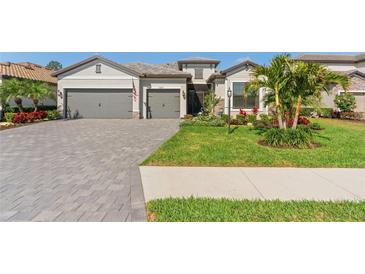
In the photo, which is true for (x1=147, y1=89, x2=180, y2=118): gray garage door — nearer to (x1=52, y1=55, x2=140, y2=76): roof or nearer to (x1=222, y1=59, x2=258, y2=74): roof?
(x1=52, y1=55, x2=140, y2=76): roof

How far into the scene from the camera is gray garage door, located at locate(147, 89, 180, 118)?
22.1 meters

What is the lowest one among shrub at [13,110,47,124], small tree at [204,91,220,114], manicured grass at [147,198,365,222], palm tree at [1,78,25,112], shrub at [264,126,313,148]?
manicured grass at [147,198,365,222]

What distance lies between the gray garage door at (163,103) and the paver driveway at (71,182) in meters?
12.8

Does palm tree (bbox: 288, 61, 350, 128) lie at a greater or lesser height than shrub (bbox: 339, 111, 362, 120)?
greater

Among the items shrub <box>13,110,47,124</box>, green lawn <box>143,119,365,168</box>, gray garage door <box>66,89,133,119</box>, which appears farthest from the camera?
gray garage door <box>66,89,133,119</box>

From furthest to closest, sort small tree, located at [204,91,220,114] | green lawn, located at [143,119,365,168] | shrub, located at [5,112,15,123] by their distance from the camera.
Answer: small tree, located at [204,91,220,114] → shrub, located at [5,112,15,123] → green lawn, located at [143,119,365,168]

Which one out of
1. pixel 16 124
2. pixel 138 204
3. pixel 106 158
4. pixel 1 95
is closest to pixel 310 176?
pixel 138 204

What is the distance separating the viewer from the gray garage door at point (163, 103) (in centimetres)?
2211

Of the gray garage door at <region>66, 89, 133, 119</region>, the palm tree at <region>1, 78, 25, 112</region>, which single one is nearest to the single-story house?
the gray garage door at <region>66, 89, 133, 119</region>

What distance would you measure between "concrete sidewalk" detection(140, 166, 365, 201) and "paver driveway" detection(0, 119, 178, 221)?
20.6 inches

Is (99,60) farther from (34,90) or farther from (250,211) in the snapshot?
(250,211)

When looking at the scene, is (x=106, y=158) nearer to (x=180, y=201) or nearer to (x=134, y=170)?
(x=134, y=170)

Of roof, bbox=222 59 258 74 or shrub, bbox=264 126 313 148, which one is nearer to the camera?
shrub, bbox=264 126 313 148

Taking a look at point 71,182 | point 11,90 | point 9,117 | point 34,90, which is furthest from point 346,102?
point 9,117
